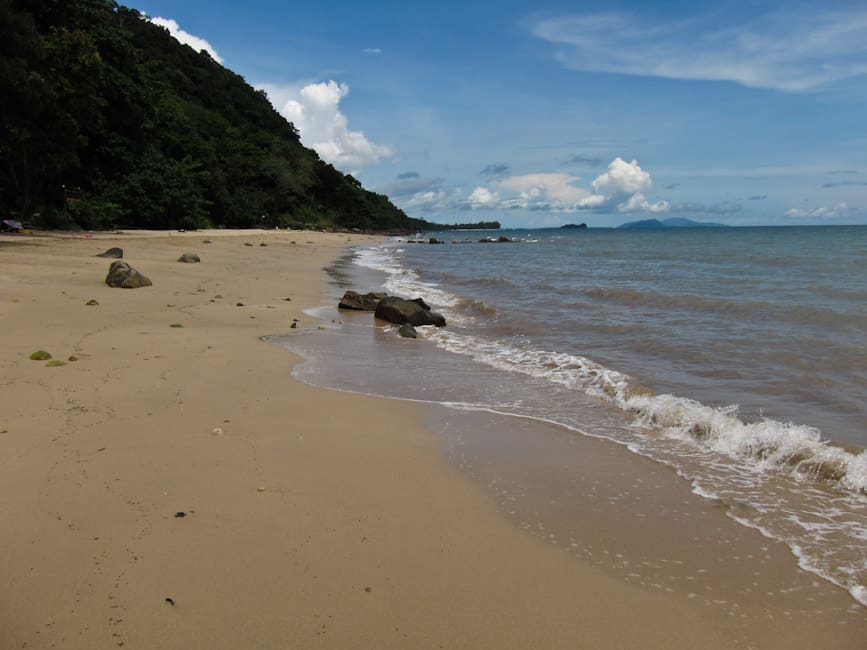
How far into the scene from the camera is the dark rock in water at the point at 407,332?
1001 cm

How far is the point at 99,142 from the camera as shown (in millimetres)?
31547

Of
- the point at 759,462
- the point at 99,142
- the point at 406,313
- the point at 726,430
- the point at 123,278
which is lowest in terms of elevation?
the point at 759,462

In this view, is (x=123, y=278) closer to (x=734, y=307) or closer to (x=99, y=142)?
(x=734, y=307)

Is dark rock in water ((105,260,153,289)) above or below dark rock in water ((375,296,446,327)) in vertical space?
above

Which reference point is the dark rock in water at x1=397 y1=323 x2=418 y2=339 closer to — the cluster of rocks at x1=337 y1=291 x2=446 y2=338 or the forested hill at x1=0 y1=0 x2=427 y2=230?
the cluster of rocks at x1=337 y1=291 x2=446 y2=338

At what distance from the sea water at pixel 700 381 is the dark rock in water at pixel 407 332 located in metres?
0.15

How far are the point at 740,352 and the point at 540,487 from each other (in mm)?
6297

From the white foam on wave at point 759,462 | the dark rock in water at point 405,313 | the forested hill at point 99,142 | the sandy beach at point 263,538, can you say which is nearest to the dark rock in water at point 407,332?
the dark rock in water at point 405,313

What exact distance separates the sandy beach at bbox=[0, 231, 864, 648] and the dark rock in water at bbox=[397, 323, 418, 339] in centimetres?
401

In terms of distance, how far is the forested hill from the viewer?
1766 centimetres

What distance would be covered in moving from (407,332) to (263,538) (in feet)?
23.4

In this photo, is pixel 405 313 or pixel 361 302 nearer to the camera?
pixel 405 313

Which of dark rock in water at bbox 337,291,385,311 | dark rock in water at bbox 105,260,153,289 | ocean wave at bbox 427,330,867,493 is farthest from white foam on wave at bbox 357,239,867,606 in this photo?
dark rock in water at bbox 105,260,153,289

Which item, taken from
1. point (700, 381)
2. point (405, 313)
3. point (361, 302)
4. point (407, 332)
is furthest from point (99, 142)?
point (700, 381)
